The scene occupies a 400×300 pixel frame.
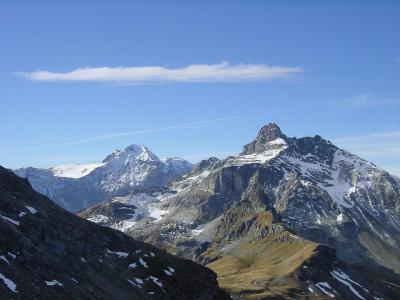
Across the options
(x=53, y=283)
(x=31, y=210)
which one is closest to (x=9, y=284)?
(x=53, y=283)

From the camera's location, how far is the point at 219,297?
144375mm

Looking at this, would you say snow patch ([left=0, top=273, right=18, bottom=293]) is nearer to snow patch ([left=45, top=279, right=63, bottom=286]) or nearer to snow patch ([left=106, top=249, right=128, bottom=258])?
snow patch ([left=45, top=279, right=63, bottom=286])

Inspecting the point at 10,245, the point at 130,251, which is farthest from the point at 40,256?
the point at 130,251

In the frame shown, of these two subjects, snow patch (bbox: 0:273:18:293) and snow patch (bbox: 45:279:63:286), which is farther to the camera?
snow patch (bbox: 45:279:63:286)

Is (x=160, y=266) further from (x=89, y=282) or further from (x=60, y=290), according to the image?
Result: (x=60, y=290)

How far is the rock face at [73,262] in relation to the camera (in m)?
100

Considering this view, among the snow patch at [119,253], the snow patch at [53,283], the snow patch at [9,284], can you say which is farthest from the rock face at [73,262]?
the snow patch at [53,283]

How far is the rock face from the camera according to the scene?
100 m

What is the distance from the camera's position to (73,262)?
118562 mm

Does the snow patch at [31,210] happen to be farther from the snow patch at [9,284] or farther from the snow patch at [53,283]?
the snow patch at [9,284]

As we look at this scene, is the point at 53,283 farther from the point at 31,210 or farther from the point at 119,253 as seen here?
the point at 119,253

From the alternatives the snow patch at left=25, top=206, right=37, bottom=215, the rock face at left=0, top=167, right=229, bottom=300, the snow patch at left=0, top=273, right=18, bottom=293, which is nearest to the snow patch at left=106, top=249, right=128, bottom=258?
the rock face at left=0, top=167, right=229, bottom=300

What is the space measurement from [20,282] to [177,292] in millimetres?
45326

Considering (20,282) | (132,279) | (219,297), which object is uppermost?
(20,282)
